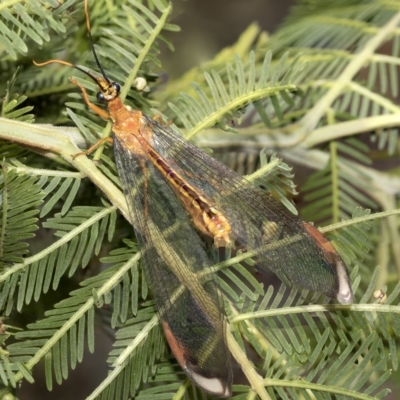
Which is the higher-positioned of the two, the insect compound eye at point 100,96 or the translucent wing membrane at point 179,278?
the insect compound eye at point 100,96

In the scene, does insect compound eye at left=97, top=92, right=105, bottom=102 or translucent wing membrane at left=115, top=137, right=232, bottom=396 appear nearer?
translucent wing membrane at left=115, top=137, right=232, bottom=396

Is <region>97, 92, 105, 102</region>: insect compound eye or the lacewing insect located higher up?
<region>97, 92, 105, 102</region>: insect compound eye

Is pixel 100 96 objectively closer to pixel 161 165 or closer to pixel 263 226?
pixel 161 165

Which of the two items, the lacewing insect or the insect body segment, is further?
the insect body segment

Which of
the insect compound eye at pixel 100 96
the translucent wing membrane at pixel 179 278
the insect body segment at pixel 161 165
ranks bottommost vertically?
the translucent wing membrane at pixel 179 278

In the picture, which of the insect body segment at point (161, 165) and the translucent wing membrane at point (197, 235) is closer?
the translucent wing membrane at point (197, 235)

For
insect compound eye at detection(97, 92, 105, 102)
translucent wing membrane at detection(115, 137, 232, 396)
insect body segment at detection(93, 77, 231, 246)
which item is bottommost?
translucent wing membrane at detection(115, 137, 232, 396)

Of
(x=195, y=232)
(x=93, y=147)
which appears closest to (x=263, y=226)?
→ (x=195, y=232)

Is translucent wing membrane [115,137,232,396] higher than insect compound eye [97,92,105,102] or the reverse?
the reverse
